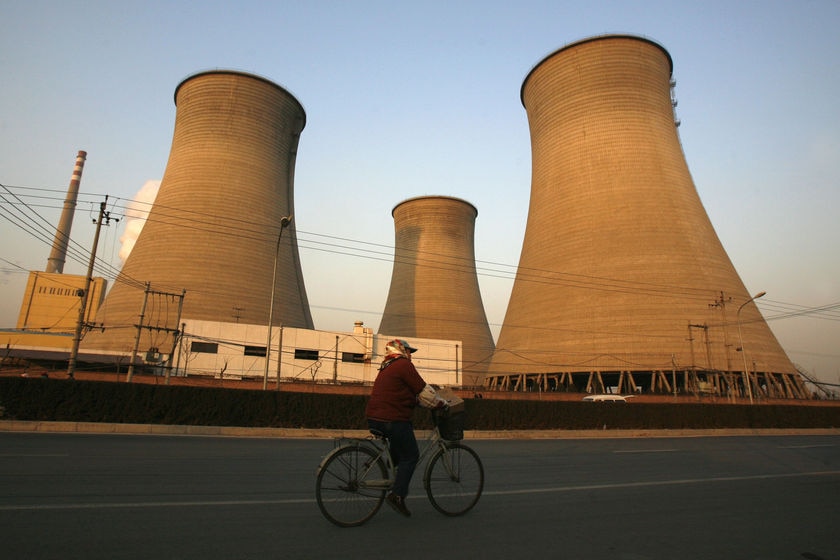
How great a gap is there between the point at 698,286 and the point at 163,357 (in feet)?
86.1

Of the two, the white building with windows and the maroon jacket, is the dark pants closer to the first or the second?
the maroon jacket

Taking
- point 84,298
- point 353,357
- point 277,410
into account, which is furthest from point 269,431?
point 353,357

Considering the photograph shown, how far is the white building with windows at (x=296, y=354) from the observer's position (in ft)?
83.5

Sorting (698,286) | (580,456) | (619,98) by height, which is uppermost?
(619,98)

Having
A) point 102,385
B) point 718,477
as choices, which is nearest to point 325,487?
point 718,477

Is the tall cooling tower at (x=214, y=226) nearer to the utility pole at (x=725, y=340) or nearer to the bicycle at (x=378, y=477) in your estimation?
the utility pole at (x=725, y=340)

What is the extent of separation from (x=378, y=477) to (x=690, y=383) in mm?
26149

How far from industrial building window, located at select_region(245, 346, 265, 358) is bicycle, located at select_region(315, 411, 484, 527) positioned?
80.6ft

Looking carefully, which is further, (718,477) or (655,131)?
(655,131)

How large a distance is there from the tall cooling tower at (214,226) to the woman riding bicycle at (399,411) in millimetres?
22712

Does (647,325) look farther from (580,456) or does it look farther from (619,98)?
(580,456)

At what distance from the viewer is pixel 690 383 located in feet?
82.6

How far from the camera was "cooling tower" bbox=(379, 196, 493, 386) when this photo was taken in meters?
36.4

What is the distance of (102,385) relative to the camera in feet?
36.5
